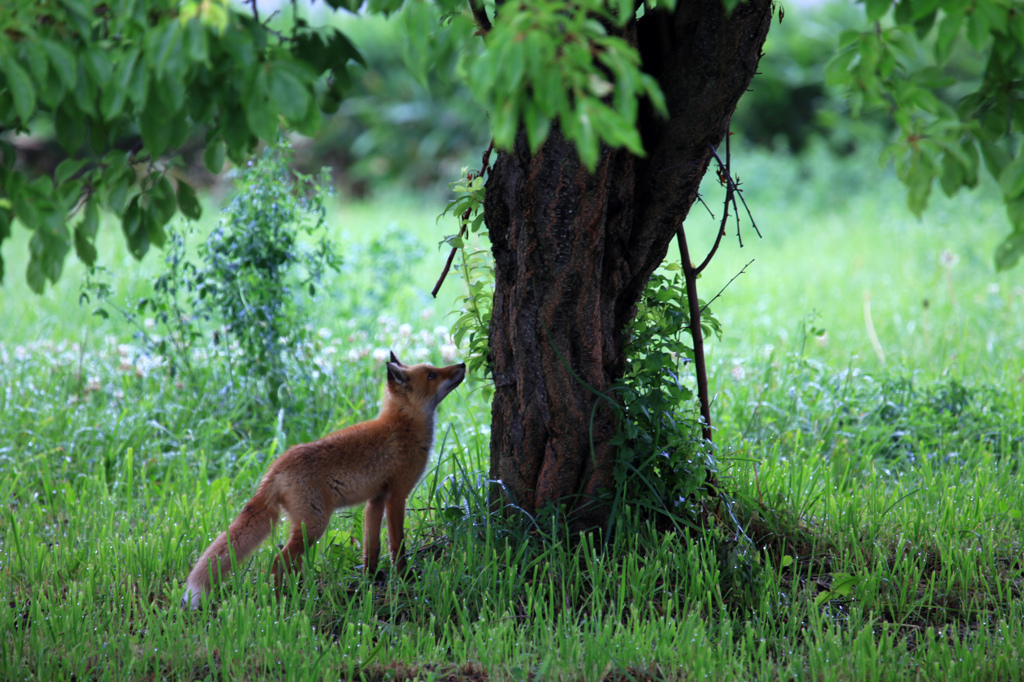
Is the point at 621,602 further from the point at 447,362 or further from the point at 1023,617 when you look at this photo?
the point at 447,362

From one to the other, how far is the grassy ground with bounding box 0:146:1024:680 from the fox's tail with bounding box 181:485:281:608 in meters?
0.08

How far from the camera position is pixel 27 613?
369 cm

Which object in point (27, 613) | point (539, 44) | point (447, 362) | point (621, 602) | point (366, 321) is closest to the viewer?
point (539, 44)

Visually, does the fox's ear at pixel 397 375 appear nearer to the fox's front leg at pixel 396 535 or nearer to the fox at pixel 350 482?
the fox at pixel 350 482

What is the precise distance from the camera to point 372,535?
13.1 ft

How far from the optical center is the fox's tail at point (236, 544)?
356 cm

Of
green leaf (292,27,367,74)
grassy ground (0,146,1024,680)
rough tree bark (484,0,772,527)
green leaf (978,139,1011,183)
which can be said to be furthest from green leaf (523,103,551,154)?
grassy ground (0,146,1024,680)

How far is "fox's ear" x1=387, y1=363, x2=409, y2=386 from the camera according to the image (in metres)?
4.24

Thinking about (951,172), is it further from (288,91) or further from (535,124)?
(288,91)

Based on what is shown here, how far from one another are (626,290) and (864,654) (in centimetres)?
174

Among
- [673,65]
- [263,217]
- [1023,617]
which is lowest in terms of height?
[1023,617]

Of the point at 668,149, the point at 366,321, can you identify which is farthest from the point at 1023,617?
the point at 366,321

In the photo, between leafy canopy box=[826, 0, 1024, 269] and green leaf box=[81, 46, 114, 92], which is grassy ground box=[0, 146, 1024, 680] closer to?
leafy canopy box=[826, 0, 1024, 269]

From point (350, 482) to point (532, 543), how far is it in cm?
85
